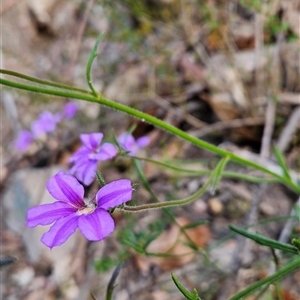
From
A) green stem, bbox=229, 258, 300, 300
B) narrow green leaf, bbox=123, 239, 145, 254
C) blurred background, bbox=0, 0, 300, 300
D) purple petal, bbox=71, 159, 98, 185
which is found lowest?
blurred background, bbox=0, 0, 300, 300

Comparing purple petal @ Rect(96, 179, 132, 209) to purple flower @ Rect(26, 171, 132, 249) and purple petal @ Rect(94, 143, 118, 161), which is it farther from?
purple petal @ Rect(94, 143, 118, 161)

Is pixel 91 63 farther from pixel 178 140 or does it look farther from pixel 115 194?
pixel 178 140

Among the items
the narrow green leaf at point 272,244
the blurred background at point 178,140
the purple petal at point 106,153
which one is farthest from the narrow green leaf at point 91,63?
the blurred background at point 178,140

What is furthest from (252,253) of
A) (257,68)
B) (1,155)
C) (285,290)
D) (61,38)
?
(61,38)

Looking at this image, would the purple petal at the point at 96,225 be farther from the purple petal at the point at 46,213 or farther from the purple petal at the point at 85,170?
the purple petal at the point at 85,170

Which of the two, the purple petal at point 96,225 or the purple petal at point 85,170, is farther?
the purple petal at point 85,170

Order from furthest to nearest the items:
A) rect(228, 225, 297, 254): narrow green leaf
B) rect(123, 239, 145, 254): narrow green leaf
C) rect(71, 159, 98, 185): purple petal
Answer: rect(123, 239, 145, 254): narrow green leaf → rect(71, 159, 98, 185): purple petal → rect(228, 225, 297, 254): narrow green leaf

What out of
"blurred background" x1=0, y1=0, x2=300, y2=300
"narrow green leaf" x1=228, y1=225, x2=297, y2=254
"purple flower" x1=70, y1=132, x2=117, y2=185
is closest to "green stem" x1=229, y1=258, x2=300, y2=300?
"narrow green leaf" x1=228, y1=225, x2=297, y2=254
